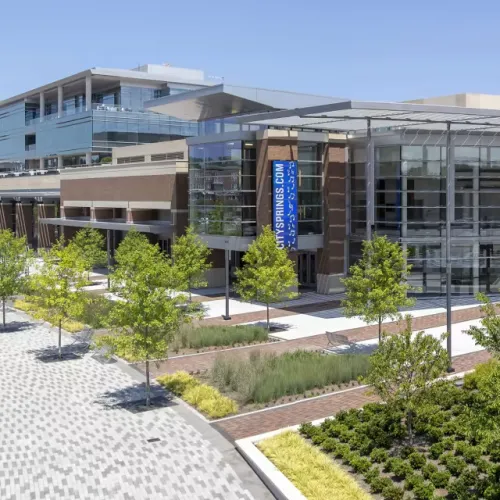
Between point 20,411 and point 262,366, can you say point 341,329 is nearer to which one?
point 262,366

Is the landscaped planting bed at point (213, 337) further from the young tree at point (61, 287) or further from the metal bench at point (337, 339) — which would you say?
the young tree at point (61, 287)

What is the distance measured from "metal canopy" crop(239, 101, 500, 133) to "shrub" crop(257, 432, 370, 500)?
575 inches

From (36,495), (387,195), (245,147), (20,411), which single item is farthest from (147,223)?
(36,495)

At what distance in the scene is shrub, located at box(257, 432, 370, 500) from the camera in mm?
13162

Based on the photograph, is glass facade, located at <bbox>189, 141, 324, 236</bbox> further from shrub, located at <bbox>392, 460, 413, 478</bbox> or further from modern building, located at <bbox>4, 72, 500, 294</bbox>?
shrub, located at <bbox>392, 460, 413, 478</bbox>

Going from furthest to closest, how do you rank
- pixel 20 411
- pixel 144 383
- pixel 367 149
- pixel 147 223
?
pixel 147 223 → pixel 367 149 → pixel 144 383 → pixel 20 411

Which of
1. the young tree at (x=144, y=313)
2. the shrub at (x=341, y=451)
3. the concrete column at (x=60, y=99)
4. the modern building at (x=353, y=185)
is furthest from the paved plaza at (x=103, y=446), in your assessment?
the concrete column at (x=60, y=99)

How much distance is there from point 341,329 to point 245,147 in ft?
39.9

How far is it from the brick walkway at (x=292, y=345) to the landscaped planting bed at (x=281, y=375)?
1.38 meters

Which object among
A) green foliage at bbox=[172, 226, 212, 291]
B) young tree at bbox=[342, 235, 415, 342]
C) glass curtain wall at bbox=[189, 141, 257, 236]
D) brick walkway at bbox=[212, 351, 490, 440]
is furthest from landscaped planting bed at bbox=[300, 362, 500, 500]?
glass curtain wall at bbox=[189, 141, 257, 236]

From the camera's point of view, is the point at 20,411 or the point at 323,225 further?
the point at 323,225

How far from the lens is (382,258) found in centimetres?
2491

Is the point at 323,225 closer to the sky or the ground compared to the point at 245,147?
closer to the ground

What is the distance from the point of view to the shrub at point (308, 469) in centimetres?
1316
